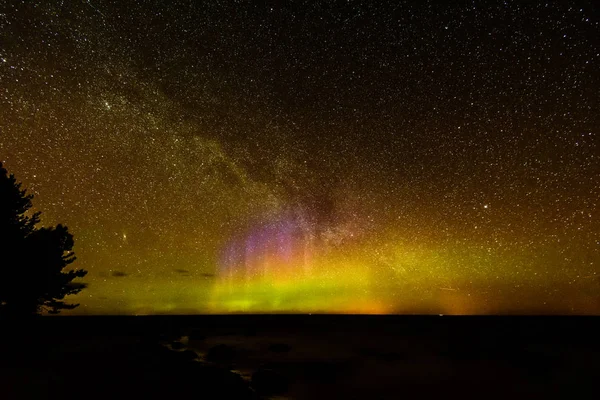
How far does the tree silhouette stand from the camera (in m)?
16.6

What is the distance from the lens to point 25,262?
1686cm

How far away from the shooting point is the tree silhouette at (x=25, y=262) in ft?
54.5
